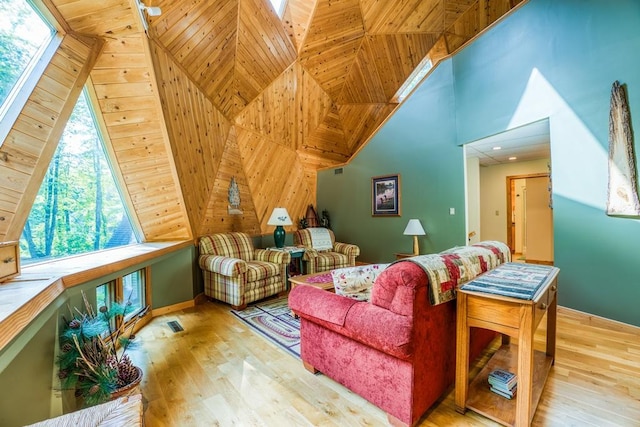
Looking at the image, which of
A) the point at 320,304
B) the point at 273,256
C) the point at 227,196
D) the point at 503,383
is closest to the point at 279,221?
the point at 273,256

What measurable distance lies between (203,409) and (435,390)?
1.42 metres

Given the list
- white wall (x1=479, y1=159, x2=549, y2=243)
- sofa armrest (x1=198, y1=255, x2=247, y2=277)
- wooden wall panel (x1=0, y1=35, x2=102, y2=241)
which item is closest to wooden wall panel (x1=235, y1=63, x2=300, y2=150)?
sofa armrest (x1=198, y1=255, x2=247, y2=277)

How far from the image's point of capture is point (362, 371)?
1620mm

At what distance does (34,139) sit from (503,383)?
3.13 meters

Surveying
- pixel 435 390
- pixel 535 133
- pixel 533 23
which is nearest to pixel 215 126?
pixel 435 390

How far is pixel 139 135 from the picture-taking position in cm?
260

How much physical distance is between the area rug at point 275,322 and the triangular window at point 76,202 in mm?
1655

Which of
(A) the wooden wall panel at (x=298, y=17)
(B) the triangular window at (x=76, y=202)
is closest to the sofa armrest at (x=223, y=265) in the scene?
(B) the triangular window at (x=76, y=202)

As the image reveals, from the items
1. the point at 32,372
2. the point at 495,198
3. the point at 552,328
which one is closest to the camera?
the point at 32,372

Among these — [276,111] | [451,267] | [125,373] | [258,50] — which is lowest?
[125,373]

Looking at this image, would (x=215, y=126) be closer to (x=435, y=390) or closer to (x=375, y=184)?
(x=375, y=184)

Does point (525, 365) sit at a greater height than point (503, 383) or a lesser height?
greater

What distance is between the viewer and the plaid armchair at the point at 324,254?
14.5 ft

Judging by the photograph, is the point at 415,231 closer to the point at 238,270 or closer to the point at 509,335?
the point at 238,270
